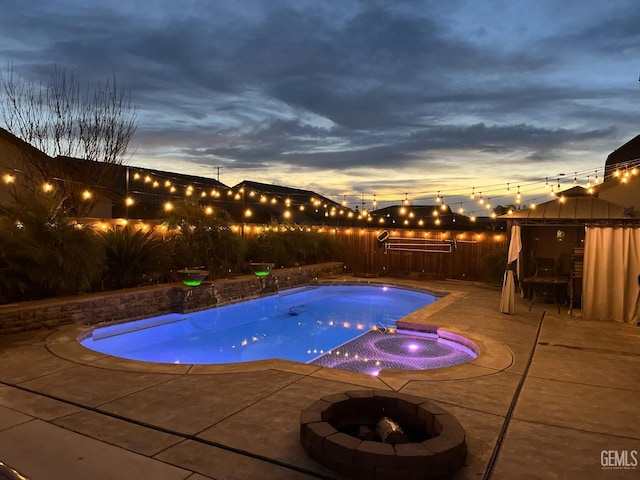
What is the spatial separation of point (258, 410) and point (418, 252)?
478 inches

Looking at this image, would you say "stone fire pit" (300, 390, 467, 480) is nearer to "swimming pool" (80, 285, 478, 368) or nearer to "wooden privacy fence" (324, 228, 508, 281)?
"swimming pool" (80, 285, 478, 368)

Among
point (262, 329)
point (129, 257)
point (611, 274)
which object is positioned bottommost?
point (262, 329)

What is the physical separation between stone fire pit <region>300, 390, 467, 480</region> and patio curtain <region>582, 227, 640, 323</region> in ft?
20.7

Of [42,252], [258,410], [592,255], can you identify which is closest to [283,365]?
[258,410]

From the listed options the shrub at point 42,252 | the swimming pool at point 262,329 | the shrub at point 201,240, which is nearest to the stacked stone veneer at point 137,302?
the swimming pool at point 262,329

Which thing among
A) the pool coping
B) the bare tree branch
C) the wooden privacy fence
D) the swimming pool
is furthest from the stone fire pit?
the bare tree branch

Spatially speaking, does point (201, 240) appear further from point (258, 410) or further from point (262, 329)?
point (258, 410)

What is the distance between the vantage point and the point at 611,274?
7.98 meters

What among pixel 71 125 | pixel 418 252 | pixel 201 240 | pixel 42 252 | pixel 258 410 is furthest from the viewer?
pixel 418 252

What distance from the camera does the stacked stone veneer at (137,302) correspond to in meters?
6.50

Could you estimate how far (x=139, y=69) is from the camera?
1316 cm

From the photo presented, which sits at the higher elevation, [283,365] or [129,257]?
[129,257]

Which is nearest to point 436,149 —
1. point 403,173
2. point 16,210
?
point 403,173

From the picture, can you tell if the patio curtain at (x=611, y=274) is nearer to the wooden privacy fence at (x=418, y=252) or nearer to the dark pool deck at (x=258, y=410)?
the dark pool deck at (x=258, y=410)
